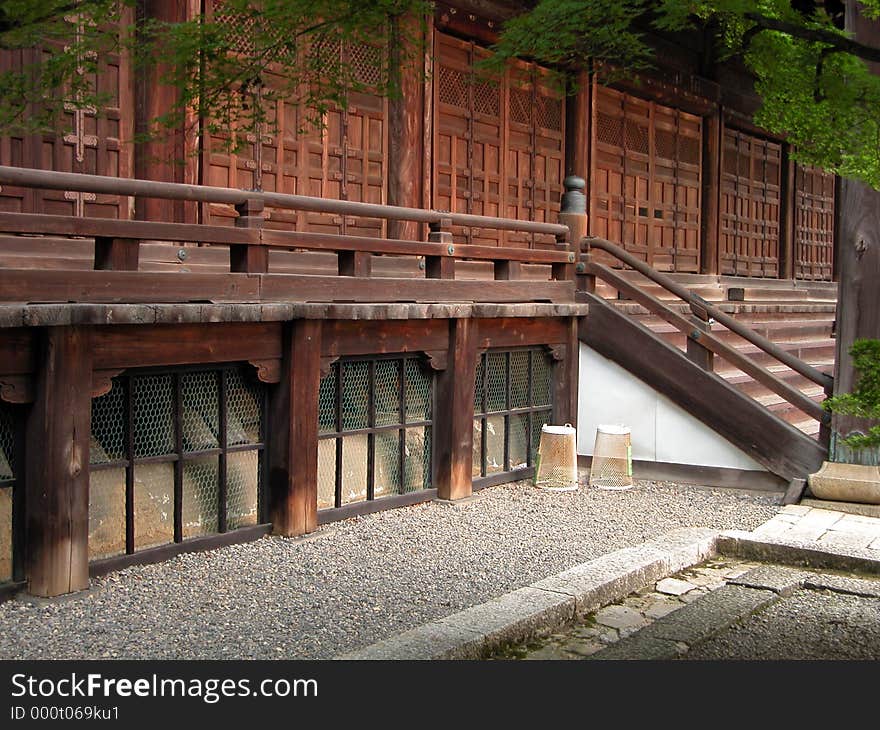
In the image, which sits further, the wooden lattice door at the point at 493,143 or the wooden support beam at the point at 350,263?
the wooden lattice door at the point at 493,143

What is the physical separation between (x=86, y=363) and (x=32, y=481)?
0.67 meters

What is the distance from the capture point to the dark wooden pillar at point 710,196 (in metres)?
15.0

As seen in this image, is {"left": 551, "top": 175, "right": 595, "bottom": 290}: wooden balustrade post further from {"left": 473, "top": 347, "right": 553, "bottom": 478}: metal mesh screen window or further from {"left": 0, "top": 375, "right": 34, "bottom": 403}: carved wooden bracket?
{"left": 0, "top": 375, "right": 34, "bottom": 403}: carved wooden bracket

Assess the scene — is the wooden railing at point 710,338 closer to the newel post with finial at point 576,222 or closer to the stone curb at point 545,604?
the newel post with finial at point 576,222

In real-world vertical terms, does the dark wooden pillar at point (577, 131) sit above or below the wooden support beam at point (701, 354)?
above

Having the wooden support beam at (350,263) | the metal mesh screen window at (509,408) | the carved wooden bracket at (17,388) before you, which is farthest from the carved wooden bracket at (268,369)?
the metal mesh screen window at (509,408)

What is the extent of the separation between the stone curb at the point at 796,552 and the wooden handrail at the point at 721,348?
5.41 feet

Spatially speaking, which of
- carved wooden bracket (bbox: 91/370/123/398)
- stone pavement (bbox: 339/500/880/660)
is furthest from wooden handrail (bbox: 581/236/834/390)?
carved wooden bracket (bbox: 91/370/123/398)

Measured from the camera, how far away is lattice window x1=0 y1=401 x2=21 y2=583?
5699mm

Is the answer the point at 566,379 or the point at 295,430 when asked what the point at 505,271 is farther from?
the point at 295,430

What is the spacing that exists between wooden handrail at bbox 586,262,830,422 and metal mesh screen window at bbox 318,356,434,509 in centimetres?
223

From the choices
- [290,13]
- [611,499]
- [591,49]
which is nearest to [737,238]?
[611,499]

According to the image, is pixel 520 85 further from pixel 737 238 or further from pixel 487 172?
pixel 737 238

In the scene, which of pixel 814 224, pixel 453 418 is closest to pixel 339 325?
pixel 453 418
